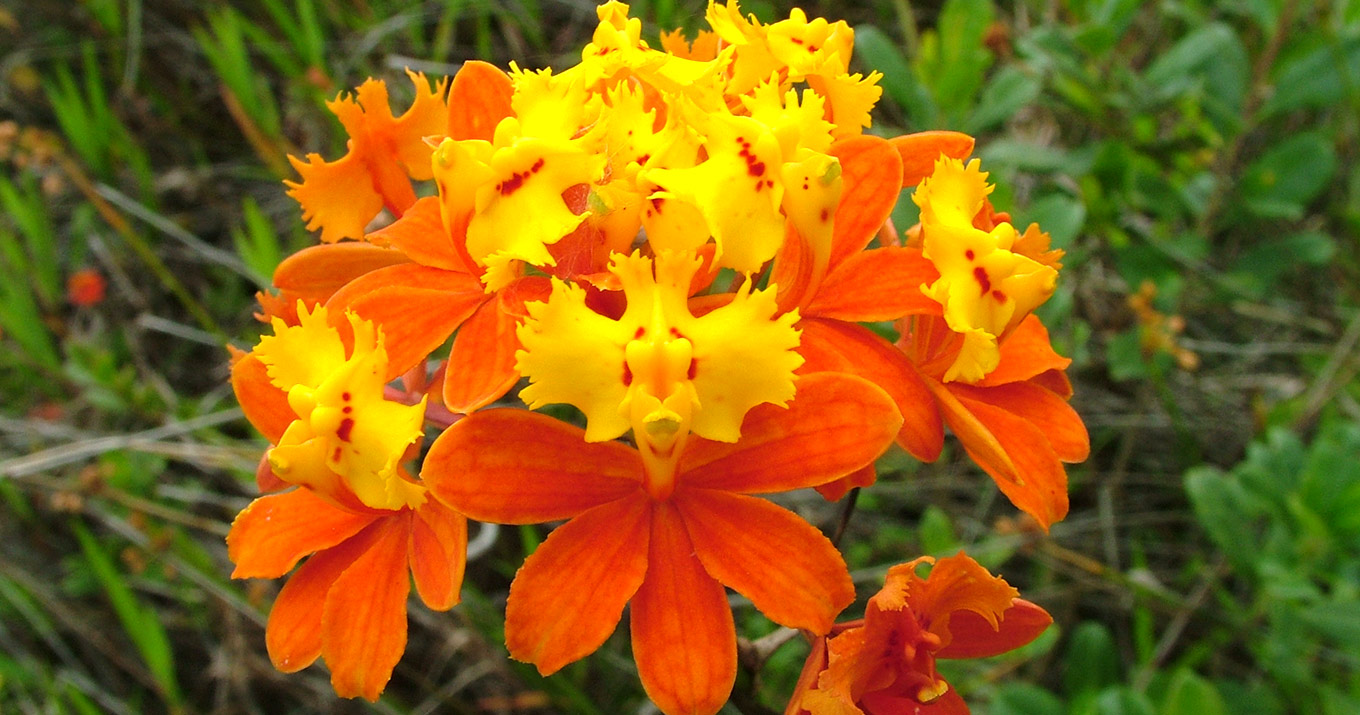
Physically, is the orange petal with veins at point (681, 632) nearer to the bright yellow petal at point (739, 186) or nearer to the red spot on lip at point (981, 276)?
the bright yellow petal at point (739, 186)

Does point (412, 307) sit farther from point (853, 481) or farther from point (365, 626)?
point (853, 481)

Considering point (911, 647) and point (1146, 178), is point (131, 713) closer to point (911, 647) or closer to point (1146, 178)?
point (911, 647)

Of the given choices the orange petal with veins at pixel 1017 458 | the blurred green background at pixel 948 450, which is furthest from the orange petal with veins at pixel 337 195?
the blurred green background at pixel 948 450

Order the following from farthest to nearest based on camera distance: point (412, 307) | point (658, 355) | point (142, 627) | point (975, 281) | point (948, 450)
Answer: point (948, 450) → point (142, 627) → point (412, 307) → point (975, 281) → point (658, 355)

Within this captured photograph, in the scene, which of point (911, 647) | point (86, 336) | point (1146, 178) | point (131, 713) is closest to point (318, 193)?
point (911, 647)

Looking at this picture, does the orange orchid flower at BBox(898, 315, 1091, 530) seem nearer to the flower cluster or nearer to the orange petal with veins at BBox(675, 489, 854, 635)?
the flower cluster

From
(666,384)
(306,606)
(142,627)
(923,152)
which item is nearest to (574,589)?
(666,384)

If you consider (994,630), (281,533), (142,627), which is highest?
(281,533)

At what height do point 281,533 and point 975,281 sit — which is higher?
point 975,281
